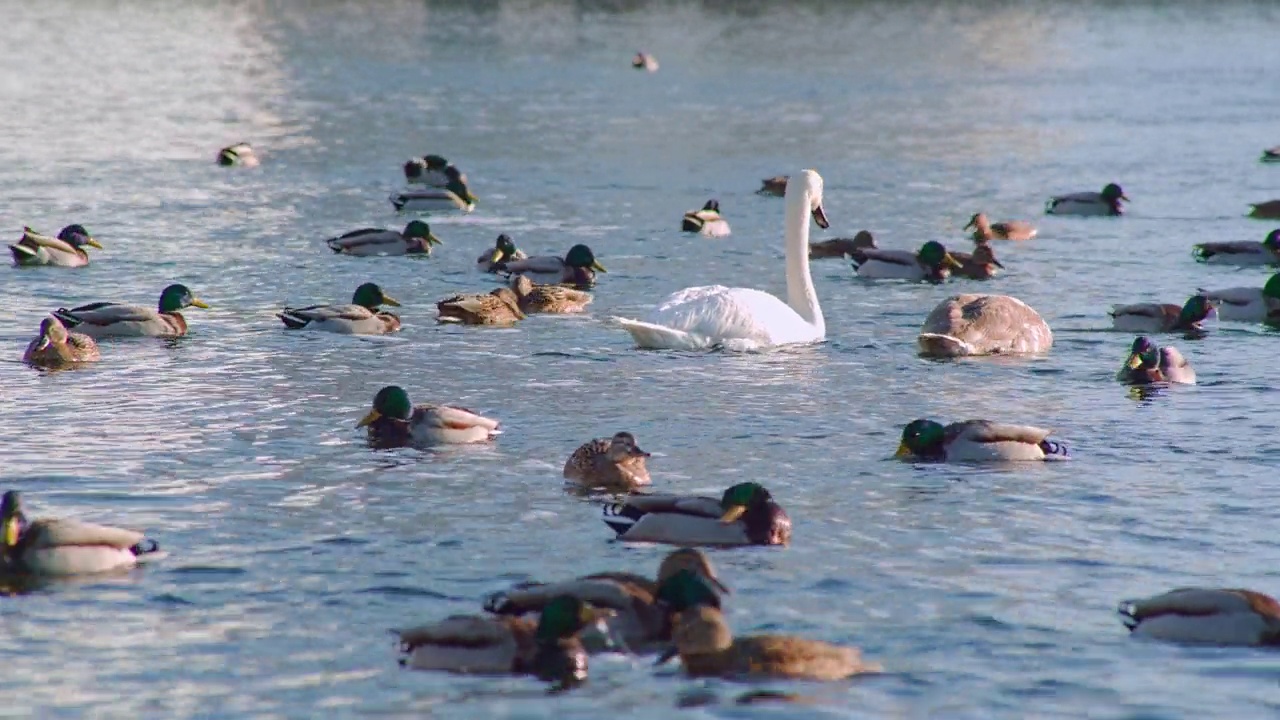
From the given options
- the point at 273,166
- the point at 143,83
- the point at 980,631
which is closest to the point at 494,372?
the point at 980,631

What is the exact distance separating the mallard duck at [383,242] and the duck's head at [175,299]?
5.32 m

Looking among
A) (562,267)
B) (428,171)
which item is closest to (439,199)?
(428,171)

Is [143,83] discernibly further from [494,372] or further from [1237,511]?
[1237,511]

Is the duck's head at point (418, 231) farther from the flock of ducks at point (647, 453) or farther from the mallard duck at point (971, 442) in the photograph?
the mallard duck at point (971, 442)

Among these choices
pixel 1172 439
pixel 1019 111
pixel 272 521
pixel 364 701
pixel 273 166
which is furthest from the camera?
pixel 1019 111

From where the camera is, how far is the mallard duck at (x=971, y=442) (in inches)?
576

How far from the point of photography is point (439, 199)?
3111cm

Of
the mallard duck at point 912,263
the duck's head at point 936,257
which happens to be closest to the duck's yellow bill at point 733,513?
the mallard duck at point 912,263

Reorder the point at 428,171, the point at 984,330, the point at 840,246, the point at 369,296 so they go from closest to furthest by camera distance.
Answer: the point at 984,330, the point at 369,296, the point at 840,246, the point at 428,171

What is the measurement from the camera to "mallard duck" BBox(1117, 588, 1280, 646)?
1054 centimetres

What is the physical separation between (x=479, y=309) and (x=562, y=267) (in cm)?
293

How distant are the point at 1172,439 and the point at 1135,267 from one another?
35.9 feet

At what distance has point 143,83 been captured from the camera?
189 ft

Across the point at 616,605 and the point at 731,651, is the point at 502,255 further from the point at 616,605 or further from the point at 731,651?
the point at 731,651
